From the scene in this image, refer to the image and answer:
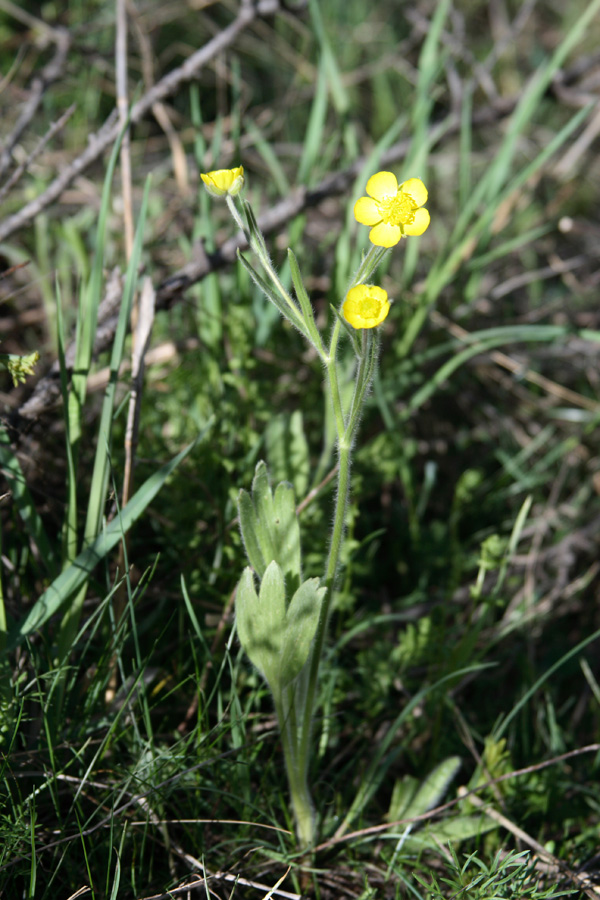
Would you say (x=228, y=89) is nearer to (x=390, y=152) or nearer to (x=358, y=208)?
(x=390, y=152)

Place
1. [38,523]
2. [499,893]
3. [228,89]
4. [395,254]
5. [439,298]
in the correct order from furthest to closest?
1. [228,89]
2. [395,254]
3. [439,298]
4. [38,523]
5. [499,893]

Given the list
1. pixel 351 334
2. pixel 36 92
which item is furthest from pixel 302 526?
pixel 36 92

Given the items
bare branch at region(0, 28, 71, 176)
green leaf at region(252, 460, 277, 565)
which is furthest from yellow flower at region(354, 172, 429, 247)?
bare branch at region(0, 28, 71, 176)

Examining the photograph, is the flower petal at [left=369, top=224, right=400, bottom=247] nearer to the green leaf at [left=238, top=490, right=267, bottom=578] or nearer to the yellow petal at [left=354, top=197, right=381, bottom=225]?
the yellow petal at [left=354, top=197, right=381, bottom=225]

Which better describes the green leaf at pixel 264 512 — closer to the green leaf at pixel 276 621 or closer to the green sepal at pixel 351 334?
the green leaf at pixel 276 621

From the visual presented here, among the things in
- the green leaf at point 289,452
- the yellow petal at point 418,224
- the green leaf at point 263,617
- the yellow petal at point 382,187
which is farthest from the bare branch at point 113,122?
the green leaf at point 263,617

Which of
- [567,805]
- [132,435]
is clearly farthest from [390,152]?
[567,805]
